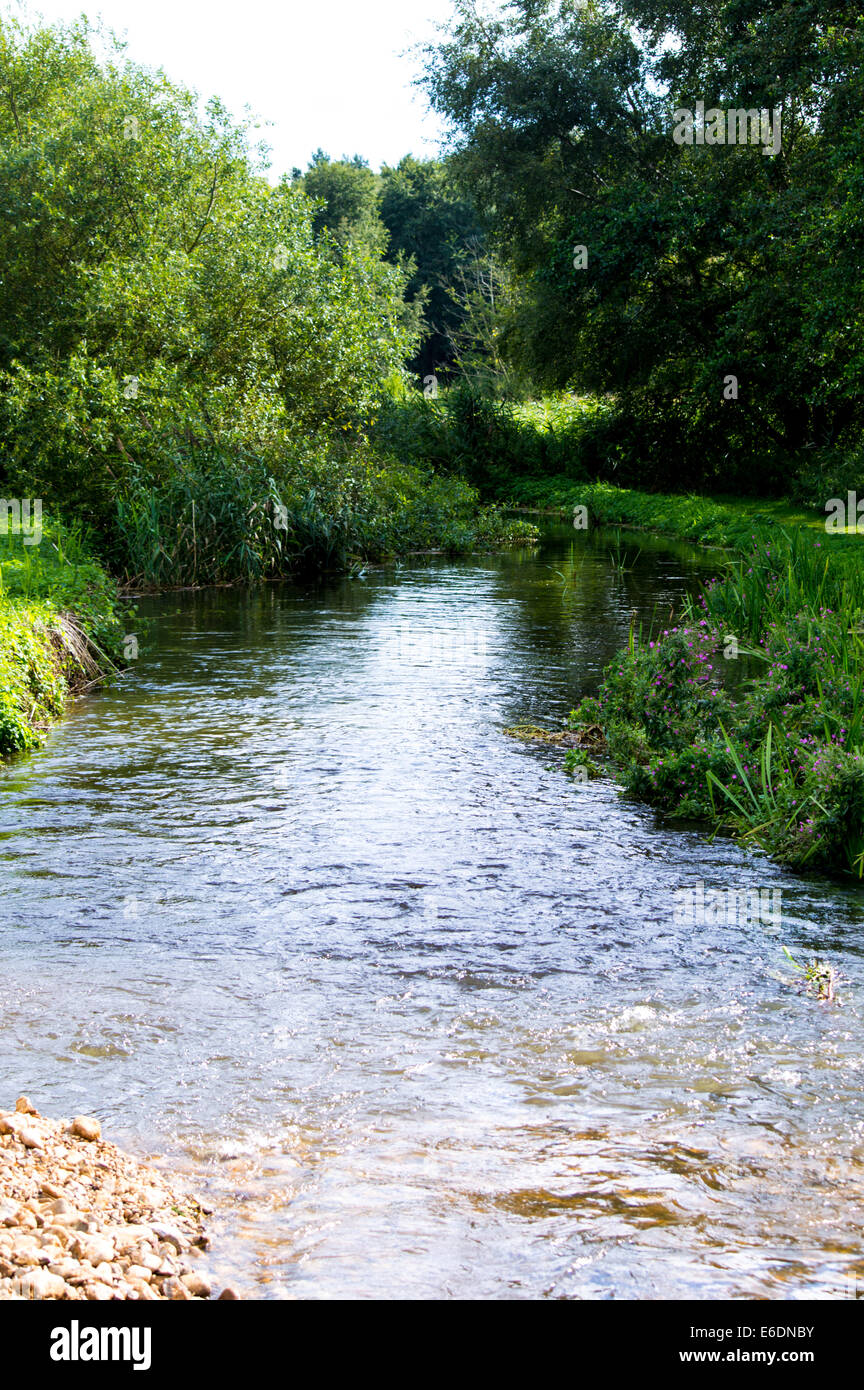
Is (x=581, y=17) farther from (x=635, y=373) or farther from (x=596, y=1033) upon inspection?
(x=596, y=1033)

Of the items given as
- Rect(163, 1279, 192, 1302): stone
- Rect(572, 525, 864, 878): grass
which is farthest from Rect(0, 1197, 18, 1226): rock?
Rect(572, 525, 864, 878): grass

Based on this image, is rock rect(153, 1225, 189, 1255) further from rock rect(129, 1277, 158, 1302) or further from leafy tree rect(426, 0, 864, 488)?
leafy tree rect(426, 0, 864, 488)

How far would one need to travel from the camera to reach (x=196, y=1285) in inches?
127

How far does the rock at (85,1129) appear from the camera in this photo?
3990 mm

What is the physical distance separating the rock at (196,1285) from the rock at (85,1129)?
895 mm

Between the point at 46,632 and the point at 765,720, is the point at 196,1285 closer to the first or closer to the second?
the point at 765,720

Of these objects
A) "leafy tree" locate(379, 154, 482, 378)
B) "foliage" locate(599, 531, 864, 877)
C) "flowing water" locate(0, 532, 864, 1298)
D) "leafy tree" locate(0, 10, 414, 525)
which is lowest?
"flowing water" locate(0, 532, 864, 1298)

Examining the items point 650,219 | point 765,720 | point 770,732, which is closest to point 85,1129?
point 770,732

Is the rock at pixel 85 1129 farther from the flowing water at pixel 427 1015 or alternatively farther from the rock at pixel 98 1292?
the rock at pixel 98 1292

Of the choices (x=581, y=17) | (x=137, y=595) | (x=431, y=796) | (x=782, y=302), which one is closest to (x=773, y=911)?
(x=431, y=796)

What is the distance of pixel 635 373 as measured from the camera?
116 ft

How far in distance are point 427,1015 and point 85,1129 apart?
5.77ft

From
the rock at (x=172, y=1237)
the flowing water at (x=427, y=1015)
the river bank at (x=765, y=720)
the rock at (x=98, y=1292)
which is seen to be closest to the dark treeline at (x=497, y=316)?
the river bank at (x=765, y=720)

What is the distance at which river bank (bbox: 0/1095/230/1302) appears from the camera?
3.02m
